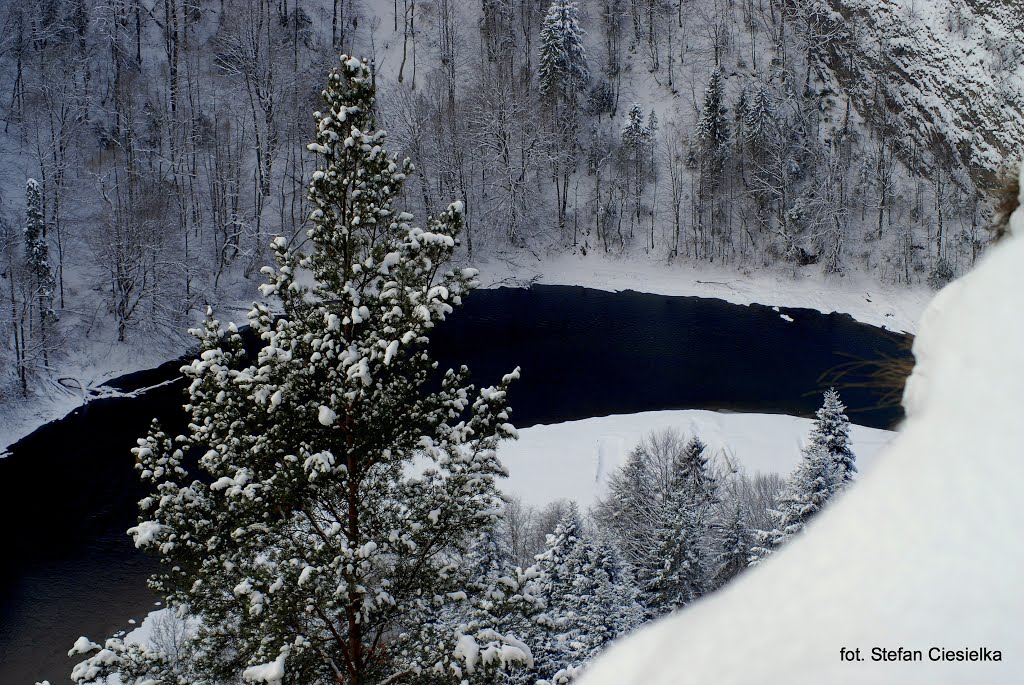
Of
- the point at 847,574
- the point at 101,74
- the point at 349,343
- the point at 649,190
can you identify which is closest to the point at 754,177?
the point at 649,190

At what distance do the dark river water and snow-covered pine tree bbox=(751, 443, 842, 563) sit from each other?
1899 millimetres

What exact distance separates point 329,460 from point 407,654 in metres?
2.61

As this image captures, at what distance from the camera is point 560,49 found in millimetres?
55500

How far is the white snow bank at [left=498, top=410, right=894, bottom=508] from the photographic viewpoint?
25.8m

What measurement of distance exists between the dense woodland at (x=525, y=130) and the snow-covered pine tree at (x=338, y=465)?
100 feet

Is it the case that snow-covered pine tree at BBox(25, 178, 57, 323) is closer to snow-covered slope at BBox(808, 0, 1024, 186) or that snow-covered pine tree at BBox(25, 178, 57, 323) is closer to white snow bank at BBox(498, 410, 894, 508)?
white snow bank at BBox(498, 410, 894, 508)

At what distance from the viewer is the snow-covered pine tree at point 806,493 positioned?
59.4 feet

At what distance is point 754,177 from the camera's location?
52719 millimetres

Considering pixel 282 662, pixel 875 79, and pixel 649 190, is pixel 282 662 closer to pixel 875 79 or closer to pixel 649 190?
pixel 649 190

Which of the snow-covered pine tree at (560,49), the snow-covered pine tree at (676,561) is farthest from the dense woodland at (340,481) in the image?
the snow-covered pine tree at (560,49)

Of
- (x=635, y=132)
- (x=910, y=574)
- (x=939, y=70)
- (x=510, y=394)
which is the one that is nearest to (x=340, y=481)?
(x=910, y=574)

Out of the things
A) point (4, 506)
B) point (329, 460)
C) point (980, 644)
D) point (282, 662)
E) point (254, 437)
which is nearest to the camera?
point (980, 644)

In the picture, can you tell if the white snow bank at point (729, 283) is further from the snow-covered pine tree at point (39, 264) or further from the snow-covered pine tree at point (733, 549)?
the snow-covered pine tree at point (39, 264)

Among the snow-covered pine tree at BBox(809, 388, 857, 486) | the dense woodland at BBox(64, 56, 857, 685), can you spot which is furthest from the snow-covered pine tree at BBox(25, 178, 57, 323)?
the snow-covered pine tree at BBox(809, 388, 857, 486)
